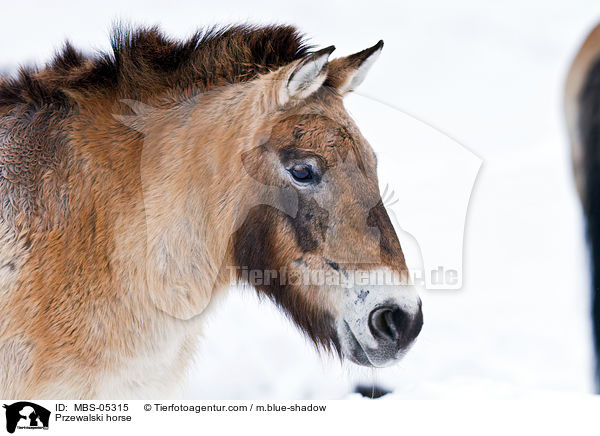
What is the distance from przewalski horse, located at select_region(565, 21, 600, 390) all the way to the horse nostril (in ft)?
5.79

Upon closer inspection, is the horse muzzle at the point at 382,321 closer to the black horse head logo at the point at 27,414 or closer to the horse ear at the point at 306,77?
the horse ear at the point at 306,77

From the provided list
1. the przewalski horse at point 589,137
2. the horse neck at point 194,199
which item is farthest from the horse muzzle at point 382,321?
the przewalski horse at point 589,137

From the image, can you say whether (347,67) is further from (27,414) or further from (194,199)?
(27,414)

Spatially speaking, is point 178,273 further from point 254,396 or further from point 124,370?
point 254,396

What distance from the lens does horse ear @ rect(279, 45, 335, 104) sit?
5.43ft

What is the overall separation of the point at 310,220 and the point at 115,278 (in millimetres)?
699

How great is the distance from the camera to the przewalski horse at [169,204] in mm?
1703

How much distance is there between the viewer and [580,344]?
359 centimetres

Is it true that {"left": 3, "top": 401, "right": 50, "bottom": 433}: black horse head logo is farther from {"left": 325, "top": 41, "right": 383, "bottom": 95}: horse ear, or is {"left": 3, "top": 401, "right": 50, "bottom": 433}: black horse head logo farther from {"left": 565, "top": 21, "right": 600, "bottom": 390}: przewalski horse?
{"left": 565, "top": 21, "right": 600, "bottom": 390}: przewalski horse

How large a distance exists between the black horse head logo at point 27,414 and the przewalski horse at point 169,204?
0.08 m

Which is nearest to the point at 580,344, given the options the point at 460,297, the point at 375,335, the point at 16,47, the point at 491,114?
Answer: the point at 460,297

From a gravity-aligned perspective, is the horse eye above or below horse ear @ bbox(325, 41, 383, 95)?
below

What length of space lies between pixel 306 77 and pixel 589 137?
1803 mm

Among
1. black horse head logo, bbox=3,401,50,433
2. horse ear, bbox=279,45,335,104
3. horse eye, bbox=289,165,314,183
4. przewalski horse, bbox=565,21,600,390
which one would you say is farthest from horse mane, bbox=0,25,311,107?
przewalski horse, bbox=565,21,600,390
